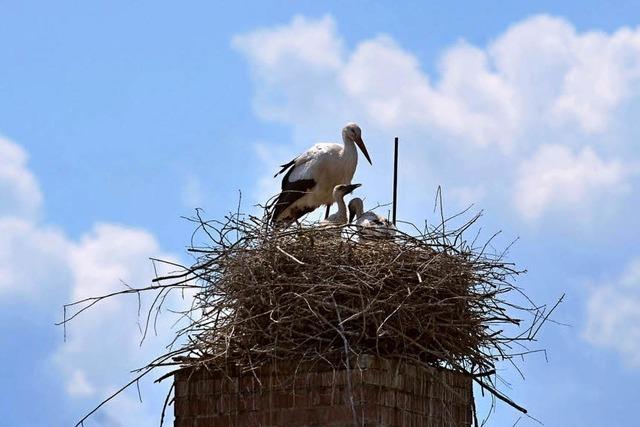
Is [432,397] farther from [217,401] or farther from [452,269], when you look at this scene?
[217,401]

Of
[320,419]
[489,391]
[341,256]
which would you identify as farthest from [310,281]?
[489,391]

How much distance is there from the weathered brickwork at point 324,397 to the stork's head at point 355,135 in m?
3.79

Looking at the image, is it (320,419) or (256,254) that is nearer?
(320,419)

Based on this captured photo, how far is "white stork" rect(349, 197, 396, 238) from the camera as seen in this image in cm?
983

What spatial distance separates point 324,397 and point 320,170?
4.52 metres

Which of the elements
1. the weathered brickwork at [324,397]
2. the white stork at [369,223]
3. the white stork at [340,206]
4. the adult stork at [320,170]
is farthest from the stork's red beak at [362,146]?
the weathered brickwork at [324,397]

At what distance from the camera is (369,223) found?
1031cm

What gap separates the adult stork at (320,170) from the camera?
1320cm

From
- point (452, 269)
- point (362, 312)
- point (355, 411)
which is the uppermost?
point (452, 269)

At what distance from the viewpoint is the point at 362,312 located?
29.3 ft

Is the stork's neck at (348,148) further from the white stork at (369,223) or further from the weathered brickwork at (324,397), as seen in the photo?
the weathered brickwork at (324,397)

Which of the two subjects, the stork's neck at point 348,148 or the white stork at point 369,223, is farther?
the stork's neck at point 348,148

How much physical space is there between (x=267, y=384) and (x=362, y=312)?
889 millimetres

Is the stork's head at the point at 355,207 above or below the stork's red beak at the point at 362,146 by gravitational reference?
below
